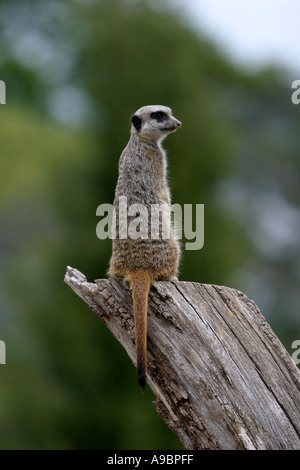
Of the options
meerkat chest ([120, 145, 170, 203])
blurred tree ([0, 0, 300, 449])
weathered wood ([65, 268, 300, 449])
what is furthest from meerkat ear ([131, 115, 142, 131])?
blurred tree ([0, 0, 300, 449])

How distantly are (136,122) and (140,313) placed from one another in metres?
1.47

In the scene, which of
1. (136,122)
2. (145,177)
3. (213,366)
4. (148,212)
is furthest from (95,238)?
→ (213,366)

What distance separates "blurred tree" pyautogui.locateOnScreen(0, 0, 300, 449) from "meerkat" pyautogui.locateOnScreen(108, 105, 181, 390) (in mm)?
5658

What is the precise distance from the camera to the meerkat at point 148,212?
14.1ft

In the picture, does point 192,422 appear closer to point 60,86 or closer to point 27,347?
point 27,347

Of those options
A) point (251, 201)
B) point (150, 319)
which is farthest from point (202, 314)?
point (251, 201)

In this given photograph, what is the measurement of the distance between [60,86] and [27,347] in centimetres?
1007

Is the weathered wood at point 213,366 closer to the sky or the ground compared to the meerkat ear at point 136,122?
closer to the ground

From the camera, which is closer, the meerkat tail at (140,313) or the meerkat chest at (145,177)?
the meerkat tail at (140,313)

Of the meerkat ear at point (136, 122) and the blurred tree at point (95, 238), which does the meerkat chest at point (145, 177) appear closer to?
the meerkat ear at point (136, 122)

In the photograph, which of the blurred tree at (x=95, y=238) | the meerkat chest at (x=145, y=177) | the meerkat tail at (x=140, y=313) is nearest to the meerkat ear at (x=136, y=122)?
the meerkat chest at (x=145, y=177)

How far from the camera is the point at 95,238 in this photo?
40.4 feet

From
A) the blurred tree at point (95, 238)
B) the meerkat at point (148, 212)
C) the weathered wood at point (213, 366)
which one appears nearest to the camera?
the weathered wood at point (213, 366)

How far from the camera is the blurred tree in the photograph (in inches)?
467
